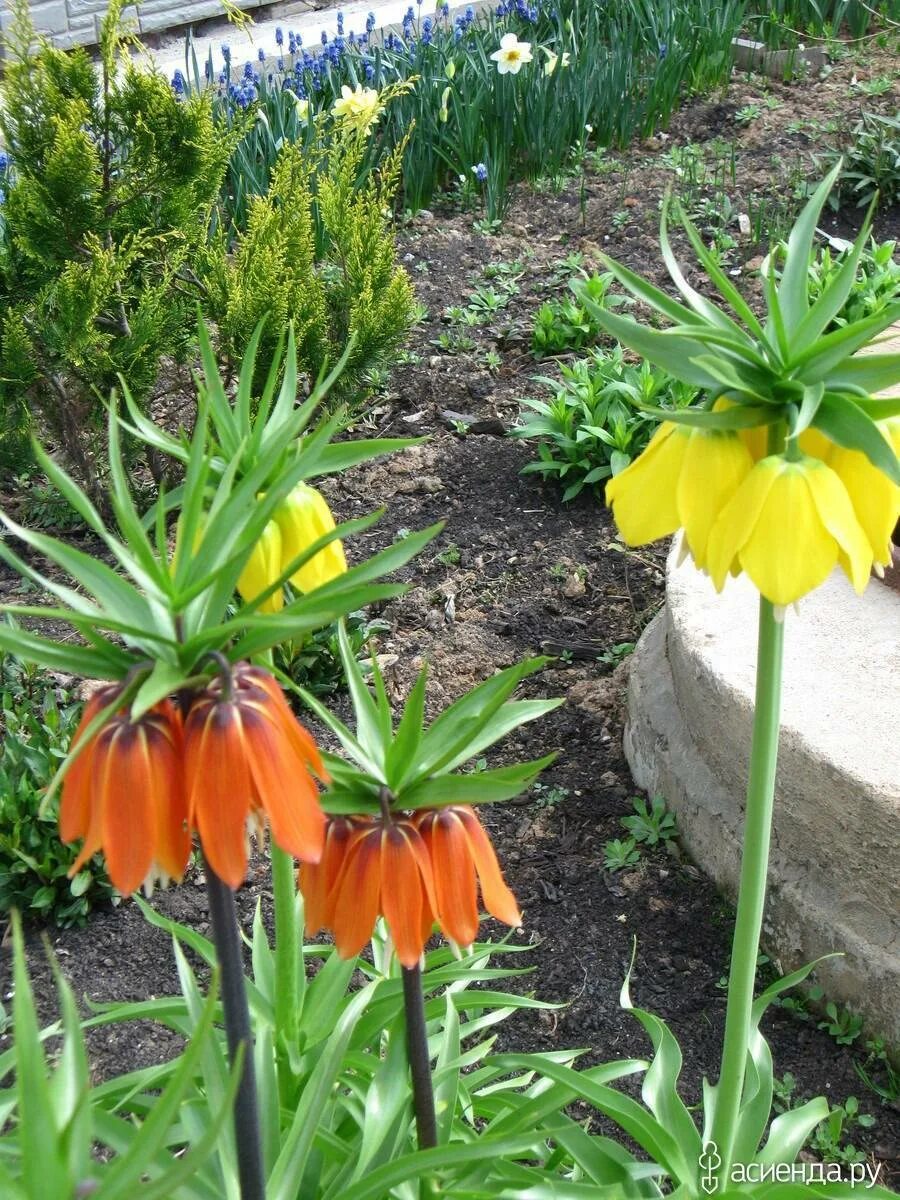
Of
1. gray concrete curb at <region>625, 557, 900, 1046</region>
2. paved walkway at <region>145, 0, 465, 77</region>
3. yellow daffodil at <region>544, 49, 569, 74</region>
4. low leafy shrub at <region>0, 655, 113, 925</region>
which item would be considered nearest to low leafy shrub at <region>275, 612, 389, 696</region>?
low leafy shrub at <region>0, 655, 113, 925</region>

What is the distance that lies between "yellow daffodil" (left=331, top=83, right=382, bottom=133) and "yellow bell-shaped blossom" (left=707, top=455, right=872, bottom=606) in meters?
3.30

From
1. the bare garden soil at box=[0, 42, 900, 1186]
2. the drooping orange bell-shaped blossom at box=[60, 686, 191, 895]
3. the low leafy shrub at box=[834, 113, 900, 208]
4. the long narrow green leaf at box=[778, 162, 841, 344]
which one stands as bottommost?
the bare garden soil at box=[0, 42, 900, 1186]

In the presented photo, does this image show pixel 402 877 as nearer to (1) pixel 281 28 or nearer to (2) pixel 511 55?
(2) pixel 511 55

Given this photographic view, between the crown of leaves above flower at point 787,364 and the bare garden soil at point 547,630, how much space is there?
51.5 inches

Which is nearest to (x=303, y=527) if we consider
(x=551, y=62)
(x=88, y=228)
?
(x=88, y=228)

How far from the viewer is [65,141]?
3.20 metres

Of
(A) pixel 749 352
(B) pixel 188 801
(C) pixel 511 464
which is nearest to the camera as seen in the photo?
(B) pixel 188 801

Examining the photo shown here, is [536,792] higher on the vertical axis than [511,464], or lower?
lower

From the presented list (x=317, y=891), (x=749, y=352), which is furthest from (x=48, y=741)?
(x=749, y=352)

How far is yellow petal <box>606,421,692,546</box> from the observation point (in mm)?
1119

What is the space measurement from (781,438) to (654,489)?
116 mm

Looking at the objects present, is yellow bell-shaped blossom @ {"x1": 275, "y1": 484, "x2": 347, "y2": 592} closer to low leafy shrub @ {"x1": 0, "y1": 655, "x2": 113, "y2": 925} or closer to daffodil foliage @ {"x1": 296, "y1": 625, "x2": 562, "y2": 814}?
daffodil foliage @ {"x1": 296, "y1": 625, "x2": 562, "y2": 814}

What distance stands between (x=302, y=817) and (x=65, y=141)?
2704 millimetres

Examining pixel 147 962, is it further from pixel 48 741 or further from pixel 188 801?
pixel 188 801
